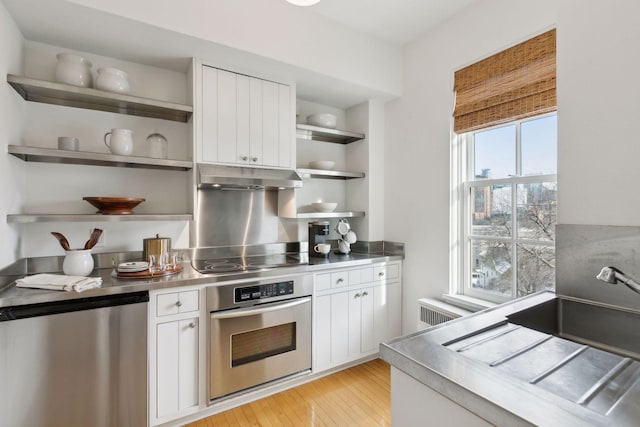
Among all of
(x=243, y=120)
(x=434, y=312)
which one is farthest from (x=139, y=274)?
(x=434, y=312)

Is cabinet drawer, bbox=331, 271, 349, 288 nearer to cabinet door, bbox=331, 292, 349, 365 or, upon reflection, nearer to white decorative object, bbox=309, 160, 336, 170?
cabinet door, bbox=331, 292, 349, 365

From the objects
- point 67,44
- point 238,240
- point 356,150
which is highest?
point 67,44

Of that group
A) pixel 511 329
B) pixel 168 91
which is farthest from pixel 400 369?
pixel 168 91

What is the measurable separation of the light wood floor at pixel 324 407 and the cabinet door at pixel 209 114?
1773mm

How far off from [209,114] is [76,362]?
1.70 meters

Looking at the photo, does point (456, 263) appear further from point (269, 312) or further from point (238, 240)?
point (238, 240)

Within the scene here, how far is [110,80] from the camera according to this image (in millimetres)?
1985

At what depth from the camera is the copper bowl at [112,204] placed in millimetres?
1968

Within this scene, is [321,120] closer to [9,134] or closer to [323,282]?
[323,282]

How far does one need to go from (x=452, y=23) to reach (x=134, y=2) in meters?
2.30

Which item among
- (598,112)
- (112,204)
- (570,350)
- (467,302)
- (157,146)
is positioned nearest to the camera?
(570,350)

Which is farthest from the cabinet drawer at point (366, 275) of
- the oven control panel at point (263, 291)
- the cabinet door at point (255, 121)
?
the cabinet door at point (255, 121)

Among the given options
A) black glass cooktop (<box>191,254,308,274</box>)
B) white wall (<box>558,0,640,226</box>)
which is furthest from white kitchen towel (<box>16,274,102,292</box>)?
white wall (<box>558,0,640,226</box>)

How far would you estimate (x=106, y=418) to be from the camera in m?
1.68
